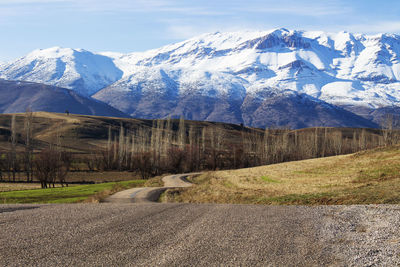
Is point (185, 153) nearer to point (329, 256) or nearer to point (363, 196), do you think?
point (363, 196)

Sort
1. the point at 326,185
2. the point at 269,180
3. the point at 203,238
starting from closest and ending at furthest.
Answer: the point at 203,238, the point at 326,185, the point at 269,180

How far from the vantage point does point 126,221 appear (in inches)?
857

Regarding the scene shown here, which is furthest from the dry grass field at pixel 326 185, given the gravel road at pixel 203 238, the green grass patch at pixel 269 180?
the gravel road at pixel 203 238

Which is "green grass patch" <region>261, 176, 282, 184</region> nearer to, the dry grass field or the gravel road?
the dry grass field

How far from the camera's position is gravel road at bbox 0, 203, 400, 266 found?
46.2 ft

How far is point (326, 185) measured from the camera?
4181 centimetres

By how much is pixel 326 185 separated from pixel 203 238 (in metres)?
27.2

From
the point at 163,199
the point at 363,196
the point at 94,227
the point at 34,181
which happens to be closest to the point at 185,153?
the point at 34,181

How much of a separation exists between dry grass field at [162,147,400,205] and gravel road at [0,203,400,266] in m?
6.95

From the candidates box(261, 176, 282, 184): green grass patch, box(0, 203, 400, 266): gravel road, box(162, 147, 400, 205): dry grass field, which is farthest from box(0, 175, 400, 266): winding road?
box(261, 176, 282, 184): green grass patch

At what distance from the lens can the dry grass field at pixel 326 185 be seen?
31703 millimetres

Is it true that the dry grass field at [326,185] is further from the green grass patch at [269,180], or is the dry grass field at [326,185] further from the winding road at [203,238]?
the winding road at [203,238]

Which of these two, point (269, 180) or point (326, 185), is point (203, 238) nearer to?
point (326, 185)

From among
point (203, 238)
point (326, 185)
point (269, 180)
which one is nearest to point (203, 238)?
point (203, 238)
